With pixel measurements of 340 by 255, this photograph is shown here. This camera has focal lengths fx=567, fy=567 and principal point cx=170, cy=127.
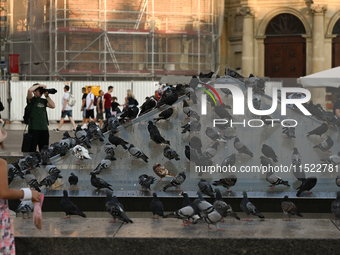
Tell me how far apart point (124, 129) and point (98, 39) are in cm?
1437

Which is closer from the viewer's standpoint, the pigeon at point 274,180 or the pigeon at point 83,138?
the pigeon at point 274,180

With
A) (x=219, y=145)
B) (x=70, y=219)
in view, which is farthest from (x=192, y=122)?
(x=70, y=219)

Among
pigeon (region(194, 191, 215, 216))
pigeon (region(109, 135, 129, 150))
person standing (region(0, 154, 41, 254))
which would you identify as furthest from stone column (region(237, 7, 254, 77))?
person standing (region(0, 154, 41, 254))

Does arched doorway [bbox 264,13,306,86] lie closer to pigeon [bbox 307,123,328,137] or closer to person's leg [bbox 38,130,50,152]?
pigeon [bbox 307,123,328,137]

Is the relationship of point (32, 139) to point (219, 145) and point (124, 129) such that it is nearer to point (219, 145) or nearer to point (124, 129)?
point (124, 129)

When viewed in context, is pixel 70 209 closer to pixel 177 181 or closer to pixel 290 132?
pixel 177 181

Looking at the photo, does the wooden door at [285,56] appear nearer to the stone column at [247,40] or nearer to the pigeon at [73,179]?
the stone column at [247,40]

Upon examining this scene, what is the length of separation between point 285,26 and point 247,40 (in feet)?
6.71

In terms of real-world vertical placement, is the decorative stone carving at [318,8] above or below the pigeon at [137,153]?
above

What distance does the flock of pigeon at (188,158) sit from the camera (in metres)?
5.29

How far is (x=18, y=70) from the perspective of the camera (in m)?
25.5

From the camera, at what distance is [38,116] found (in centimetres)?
968

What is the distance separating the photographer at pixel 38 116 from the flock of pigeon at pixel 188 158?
463 mm

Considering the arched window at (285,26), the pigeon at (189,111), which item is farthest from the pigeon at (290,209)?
the arched window at (285,26)
